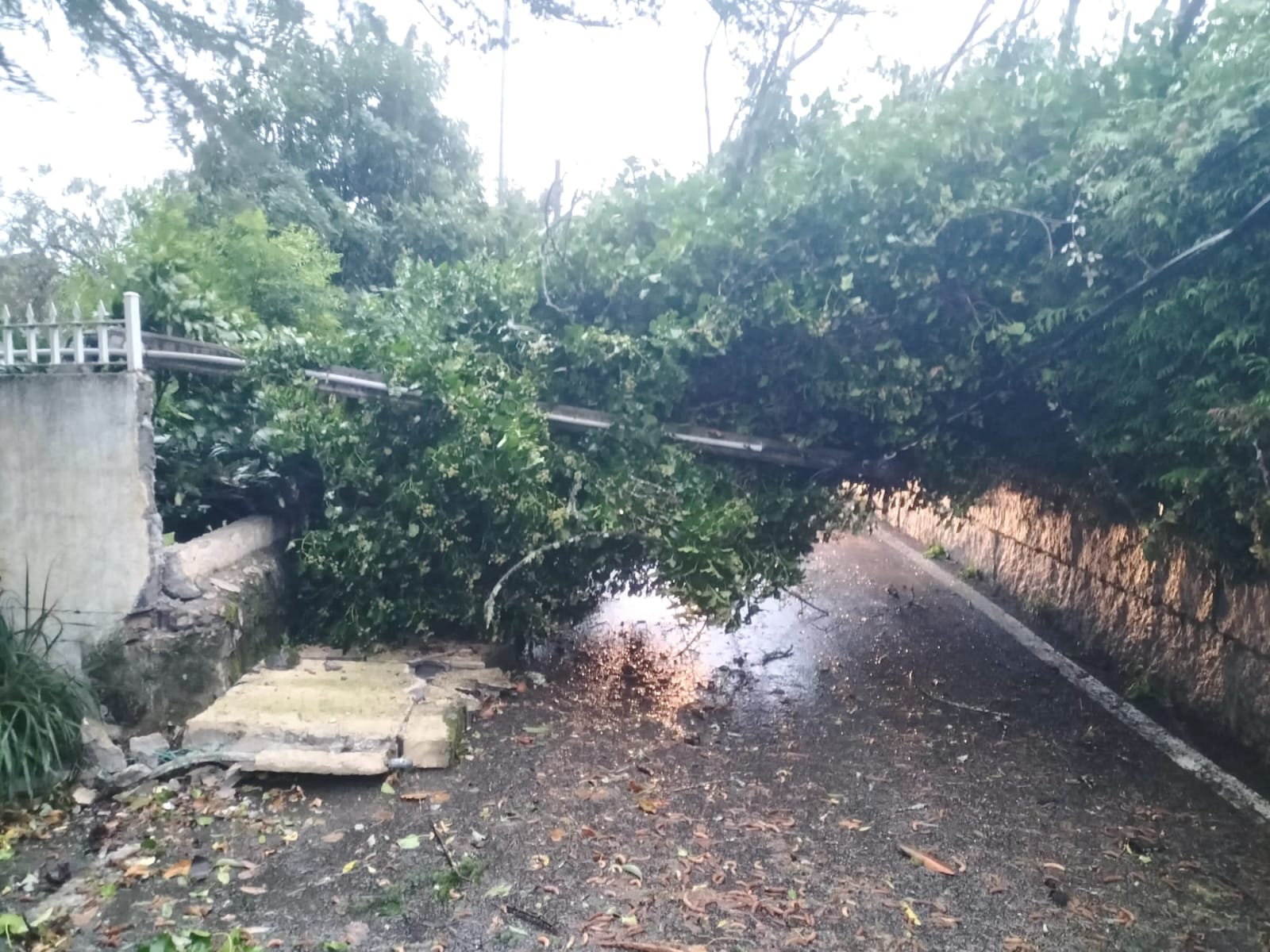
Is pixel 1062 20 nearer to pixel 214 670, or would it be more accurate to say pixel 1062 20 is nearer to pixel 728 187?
pixel 728 187

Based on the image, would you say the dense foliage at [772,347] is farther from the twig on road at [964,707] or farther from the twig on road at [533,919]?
the twig on road at [533,919]

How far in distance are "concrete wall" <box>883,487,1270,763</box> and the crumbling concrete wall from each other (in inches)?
168

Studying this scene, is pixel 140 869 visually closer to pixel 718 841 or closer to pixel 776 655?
pixel 718 841

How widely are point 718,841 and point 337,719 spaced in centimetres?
211

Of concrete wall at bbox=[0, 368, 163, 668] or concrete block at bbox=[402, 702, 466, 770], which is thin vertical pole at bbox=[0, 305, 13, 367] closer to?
concrete wall at bbox=[0, 368, 163, 668]

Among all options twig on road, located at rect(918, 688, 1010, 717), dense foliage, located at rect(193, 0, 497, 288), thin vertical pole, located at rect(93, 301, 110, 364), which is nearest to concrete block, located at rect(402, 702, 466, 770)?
thin vertical pole, located at rect(93, 301, 110, 364)

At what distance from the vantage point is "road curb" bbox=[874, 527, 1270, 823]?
4.37 metres

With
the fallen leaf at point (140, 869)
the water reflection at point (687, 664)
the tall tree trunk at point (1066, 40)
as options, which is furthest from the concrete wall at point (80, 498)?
the tall tree trunk at point (1066, 40)

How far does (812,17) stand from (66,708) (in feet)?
18.7

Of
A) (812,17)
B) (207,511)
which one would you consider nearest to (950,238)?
(812,17)

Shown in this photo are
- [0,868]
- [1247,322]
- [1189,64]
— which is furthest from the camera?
[1189,64]

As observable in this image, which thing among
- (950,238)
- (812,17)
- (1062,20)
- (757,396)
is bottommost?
(757,396)

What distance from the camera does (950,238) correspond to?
4.92 meters

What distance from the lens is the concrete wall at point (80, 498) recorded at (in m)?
4.39
